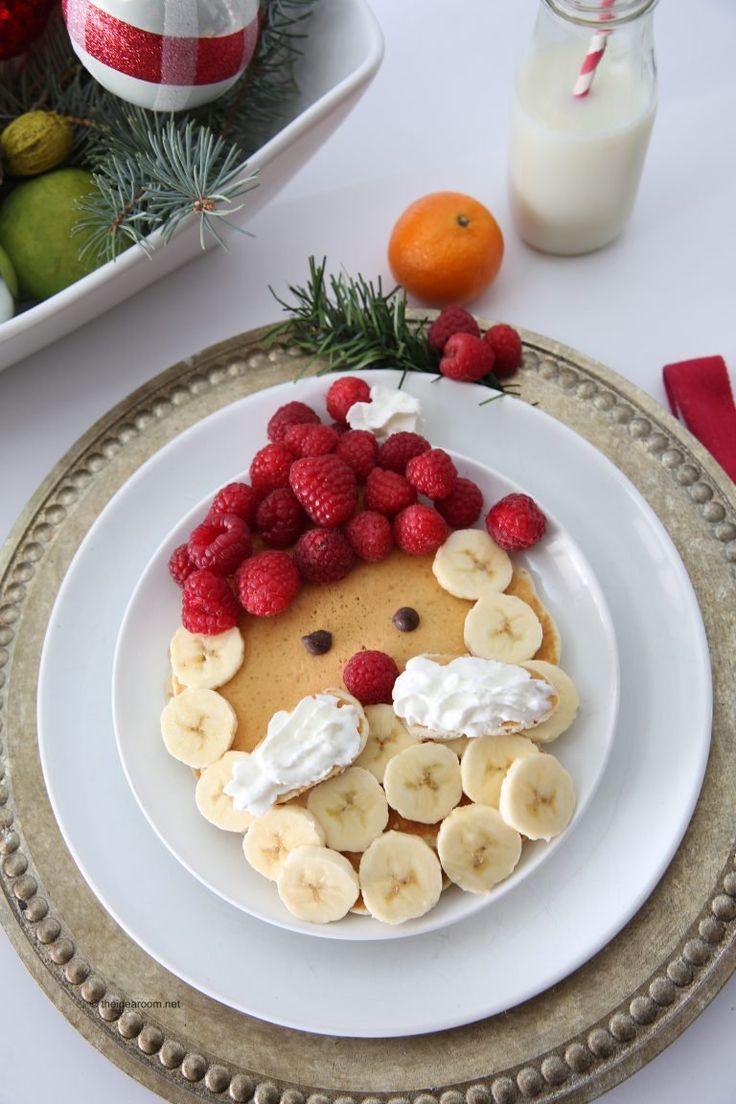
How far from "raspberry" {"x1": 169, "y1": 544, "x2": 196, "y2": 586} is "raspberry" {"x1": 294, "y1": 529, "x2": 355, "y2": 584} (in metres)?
0.13

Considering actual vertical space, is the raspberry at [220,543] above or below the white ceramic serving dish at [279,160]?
below

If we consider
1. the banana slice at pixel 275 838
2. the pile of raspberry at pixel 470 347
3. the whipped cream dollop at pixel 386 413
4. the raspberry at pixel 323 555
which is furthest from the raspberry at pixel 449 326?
the banana slice at pixel 275 838

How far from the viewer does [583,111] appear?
1361 mm

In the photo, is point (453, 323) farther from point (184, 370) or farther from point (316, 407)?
point (184, 370)

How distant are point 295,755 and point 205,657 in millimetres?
183

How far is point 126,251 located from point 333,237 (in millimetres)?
387

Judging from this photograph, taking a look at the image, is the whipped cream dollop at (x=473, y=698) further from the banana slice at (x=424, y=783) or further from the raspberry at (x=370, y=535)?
the raspberry at (x=370, y=535)

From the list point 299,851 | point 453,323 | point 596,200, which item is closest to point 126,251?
point 453,323

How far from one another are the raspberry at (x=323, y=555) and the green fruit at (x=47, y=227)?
0.48 metres

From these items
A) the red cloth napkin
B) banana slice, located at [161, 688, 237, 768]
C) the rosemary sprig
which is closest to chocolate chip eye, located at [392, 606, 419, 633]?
banana slice, located at [161, 688, 237, 768]

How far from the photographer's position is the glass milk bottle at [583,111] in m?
1.30

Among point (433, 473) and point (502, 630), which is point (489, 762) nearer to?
point (502, 630)

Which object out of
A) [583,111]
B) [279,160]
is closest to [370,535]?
[279,160]

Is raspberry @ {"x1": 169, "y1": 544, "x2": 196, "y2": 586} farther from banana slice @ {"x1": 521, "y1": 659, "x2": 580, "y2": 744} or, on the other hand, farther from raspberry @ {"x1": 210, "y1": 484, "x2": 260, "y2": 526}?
banana slice @ {"x1": 521, "y1": 659, "x2": 580, "y2": 744}
